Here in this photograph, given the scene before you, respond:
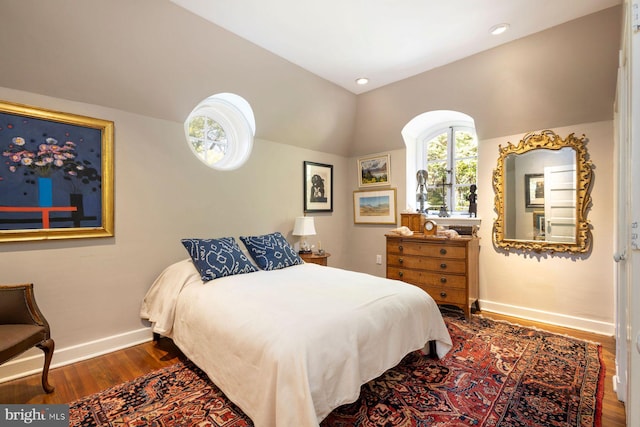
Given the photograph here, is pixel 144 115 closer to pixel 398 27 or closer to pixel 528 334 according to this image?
pixel 398 27

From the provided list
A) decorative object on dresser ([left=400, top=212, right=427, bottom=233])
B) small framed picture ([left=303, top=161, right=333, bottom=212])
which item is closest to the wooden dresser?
decorative object on dresser ([left=400, top=212, right=427, bottom=233])

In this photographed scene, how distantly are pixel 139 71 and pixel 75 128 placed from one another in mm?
688

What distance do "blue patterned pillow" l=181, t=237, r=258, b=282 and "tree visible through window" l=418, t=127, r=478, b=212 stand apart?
2843 mm

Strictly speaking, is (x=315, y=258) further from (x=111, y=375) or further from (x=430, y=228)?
(x=111, y=375)

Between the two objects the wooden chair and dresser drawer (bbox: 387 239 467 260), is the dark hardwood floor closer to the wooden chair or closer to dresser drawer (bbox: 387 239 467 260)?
the wooden chair

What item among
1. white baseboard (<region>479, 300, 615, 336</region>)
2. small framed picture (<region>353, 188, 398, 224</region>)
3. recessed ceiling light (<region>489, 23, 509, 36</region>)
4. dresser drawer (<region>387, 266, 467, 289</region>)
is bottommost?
white baseboard (<region>479, 300, 615, 336</region>)

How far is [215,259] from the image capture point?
262 centimetres

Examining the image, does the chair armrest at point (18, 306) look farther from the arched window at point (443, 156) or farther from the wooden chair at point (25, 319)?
the arched window at point (443, 156)

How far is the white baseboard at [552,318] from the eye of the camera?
9.70ft

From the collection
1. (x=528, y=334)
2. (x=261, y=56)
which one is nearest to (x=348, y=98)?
(x=261, y=56)

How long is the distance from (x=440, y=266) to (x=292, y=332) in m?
2.40

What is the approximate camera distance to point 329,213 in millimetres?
4664

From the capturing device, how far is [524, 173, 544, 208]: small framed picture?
129 inches

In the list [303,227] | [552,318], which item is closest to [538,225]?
[552,318]
